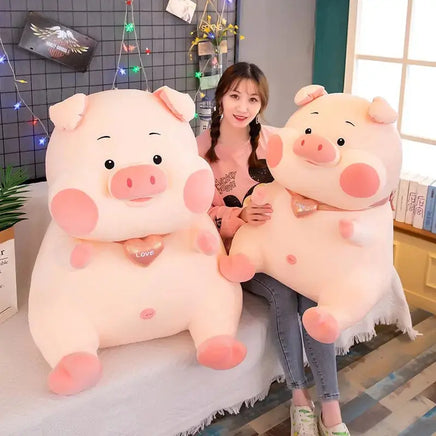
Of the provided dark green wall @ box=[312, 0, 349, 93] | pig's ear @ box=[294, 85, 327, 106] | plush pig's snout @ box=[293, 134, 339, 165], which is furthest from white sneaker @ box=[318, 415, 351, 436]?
dark green wall @ box=[312, 0, 349, 93]

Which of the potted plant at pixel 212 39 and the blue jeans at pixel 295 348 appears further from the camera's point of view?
the potted plant at pixel 212 39

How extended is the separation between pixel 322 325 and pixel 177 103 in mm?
655

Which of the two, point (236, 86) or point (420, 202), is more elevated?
point (236, 86)

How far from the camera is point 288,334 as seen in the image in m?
1.67

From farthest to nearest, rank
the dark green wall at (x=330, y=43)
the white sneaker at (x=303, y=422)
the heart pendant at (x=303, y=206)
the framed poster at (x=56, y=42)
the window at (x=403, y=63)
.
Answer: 1. the dark green wall at (x=330, y=43)
2. the window at (x=403, y=63)
3. the framed poster at (x=56, y=42)
4. the white sneaker at (x=303, y=422)
5. the heart pendant at (x=303, y=206)

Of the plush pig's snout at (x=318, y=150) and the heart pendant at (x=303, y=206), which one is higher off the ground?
the plush pig's snout at (x=318, y=150)

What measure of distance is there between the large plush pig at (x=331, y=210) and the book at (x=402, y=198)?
912 mm

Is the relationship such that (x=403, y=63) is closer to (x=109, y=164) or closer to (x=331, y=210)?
(x=331, y=210)

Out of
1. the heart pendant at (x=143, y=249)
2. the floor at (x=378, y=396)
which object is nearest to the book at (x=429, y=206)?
the floor at (x=378, y=396)

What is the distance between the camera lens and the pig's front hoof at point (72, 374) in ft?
4.38

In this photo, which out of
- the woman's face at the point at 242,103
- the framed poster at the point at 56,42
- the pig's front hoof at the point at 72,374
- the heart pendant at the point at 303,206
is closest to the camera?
the pig's front hoof at the point at 72,374

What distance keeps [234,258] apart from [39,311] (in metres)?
0.51

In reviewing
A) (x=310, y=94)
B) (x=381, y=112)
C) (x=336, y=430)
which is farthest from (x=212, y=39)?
(x=336, y=430)

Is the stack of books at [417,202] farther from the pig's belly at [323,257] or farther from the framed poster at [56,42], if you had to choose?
the framed poster at [56,42]
